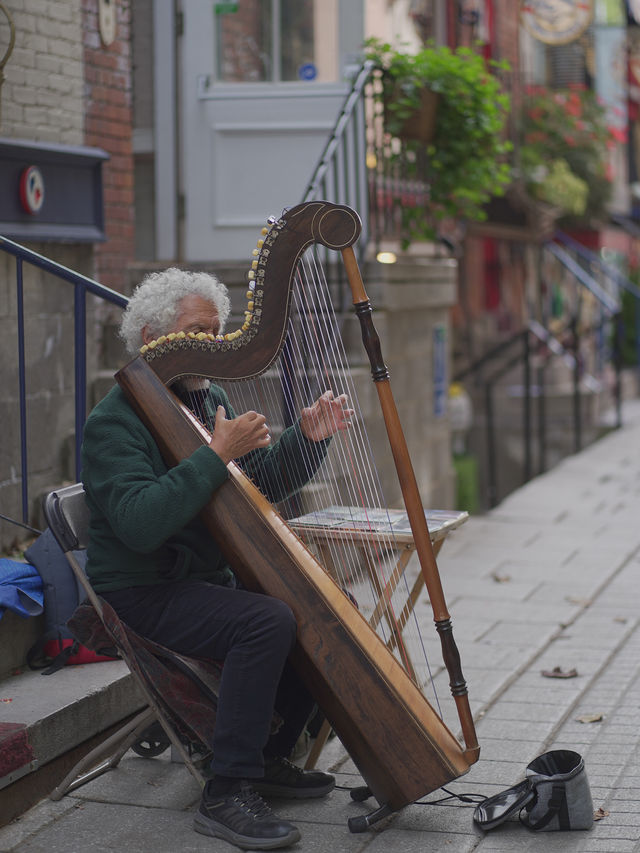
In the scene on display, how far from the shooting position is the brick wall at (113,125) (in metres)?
6.21

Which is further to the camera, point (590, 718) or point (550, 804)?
point (590, 718)

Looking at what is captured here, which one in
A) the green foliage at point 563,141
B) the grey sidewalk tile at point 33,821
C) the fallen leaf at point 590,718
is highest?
the green foliage at point 563,141

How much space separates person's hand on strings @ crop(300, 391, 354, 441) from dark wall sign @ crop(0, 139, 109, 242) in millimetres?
2059

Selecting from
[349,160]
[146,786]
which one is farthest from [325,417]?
[349,160]

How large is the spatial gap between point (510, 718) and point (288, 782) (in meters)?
1.02

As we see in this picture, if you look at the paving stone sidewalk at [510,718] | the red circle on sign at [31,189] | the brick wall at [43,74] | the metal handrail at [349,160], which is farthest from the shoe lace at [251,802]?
the metal handrail at [349,160]

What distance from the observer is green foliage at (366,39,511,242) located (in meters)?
7.11

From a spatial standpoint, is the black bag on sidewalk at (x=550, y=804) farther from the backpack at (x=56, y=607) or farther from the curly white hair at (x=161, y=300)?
the curly white hair at (x=161, y=300)

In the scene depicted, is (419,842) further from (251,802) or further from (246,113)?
(246,113)

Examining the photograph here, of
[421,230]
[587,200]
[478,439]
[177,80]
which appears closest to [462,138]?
[421,230]

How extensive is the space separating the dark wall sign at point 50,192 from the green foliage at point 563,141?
8610mm

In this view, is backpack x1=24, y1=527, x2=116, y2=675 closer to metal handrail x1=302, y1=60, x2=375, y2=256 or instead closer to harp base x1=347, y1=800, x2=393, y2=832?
harp base x1=347, y1=800, x2=393, y2=832

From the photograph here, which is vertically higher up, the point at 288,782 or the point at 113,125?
the point at 113,125

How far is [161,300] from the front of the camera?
3.42 metres
